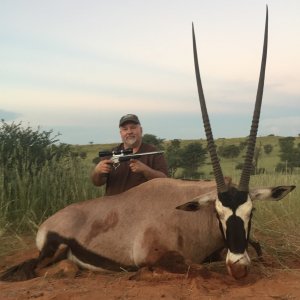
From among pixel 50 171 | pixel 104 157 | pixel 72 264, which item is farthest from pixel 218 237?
pixel 50 171

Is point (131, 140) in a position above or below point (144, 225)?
above

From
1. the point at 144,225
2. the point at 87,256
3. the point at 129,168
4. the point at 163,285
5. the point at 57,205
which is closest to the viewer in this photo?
the point at 163,285

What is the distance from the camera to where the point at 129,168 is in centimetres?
605

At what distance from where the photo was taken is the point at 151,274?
4.30m

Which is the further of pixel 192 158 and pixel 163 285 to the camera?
pixel 192 158

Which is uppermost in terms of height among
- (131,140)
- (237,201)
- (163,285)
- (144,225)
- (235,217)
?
(131,140)

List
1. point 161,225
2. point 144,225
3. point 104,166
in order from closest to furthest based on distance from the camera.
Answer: point 161,225, point 144,225, point 104,166

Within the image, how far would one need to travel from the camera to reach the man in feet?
18.5

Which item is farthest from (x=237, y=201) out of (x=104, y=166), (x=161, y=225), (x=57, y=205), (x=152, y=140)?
(x=152, y=140)

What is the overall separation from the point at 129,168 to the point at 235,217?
237 cm

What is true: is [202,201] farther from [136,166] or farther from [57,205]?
[57,205]

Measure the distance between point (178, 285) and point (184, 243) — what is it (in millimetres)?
563

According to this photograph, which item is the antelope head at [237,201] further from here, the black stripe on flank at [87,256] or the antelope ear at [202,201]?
the black stripe on flank at [87,256]

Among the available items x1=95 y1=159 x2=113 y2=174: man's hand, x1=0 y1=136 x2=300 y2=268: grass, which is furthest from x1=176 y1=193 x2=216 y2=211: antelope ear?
x1=0 y1=136 x2=300 y2=268: grass
